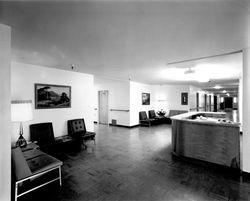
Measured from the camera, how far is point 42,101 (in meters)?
4.02

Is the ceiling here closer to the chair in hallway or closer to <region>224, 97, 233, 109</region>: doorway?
the chair in hallway

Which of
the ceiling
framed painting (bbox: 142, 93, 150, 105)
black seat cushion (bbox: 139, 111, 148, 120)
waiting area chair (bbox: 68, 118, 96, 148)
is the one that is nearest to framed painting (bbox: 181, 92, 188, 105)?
framed painting (bbox: 142, 93, 150, 105)

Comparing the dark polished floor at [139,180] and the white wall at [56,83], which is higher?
the white wall at [56,83]

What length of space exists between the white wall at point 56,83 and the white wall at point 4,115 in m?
2.09

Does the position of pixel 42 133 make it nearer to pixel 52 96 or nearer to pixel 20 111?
pixel 52 96

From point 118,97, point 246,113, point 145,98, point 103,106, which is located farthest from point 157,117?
point 246,113

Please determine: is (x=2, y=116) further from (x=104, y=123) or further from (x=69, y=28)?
(x=104, y=123)

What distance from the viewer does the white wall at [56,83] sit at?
356 centimetres

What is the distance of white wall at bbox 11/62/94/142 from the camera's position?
3559 mm

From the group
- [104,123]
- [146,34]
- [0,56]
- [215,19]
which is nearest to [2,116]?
[0,56]

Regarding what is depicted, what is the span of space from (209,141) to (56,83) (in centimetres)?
459

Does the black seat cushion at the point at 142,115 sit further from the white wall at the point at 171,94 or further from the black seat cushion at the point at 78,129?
the black seat cushion at the point at 78,129

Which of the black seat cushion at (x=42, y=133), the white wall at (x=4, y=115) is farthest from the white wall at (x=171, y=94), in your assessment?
the white wall at (x=4, y=115)

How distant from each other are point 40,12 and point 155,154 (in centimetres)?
385
